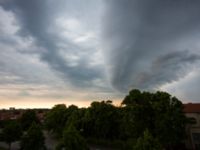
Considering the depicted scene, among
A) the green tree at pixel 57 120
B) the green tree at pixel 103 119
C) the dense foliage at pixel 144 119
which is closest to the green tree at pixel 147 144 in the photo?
the dense foliage at pixel 144 119

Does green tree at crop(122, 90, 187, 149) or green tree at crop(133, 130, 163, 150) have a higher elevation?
green tree at crop(122, 90, 187, 149)

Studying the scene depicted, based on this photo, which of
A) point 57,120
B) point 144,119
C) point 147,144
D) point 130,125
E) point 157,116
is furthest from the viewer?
point 57,120

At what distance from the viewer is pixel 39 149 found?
3553cm

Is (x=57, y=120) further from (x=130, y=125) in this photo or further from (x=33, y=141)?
(x=130, y=125)

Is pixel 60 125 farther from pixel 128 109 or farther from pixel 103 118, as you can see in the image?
pixel 128 109

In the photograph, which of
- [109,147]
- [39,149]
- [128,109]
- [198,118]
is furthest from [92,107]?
[198,118]

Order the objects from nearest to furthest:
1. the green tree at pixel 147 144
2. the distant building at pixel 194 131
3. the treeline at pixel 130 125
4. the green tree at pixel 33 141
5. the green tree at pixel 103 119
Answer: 1. the green tree at pixel 147 144
2. the treeline at pixel 130 125
3. the green tree at pixel 33 141
4. the distant building at pixel 194 131
5. the green tree at pixel 103 119

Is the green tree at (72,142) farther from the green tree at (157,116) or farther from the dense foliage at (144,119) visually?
the green tree at (157,116)

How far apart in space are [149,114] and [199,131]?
12.4 metres

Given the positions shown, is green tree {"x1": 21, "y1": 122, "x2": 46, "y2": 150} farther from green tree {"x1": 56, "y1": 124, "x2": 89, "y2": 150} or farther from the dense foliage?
the dense foliage

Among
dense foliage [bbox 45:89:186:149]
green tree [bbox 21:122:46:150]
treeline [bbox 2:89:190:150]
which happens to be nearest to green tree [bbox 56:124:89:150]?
treeline [bbox 2:89:190:150]

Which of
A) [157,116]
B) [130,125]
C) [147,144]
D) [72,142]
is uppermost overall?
[157,116]

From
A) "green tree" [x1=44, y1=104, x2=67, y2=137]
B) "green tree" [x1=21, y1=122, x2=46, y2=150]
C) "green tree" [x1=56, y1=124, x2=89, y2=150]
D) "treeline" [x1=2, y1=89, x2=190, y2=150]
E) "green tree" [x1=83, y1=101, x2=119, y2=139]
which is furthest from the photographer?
"green tree" [x1=44, y1=104, x2=67, y2=137]

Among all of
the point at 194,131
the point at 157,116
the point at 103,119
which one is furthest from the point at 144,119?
the point at 103,119
